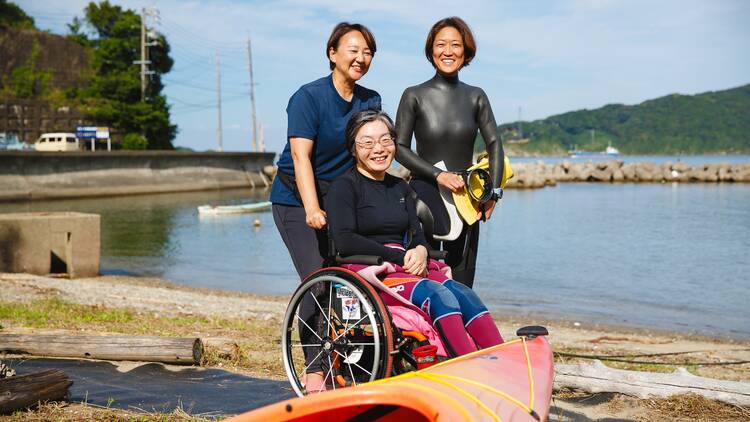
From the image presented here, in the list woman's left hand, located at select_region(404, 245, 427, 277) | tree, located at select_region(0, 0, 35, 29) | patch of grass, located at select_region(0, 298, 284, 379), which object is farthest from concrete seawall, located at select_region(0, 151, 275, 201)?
woman's left hand, located at select_region(404, 245, 427, 277)

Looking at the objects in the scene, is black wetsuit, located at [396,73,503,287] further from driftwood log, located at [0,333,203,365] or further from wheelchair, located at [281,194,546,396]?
driftwood log, located at [0,333,203,365]

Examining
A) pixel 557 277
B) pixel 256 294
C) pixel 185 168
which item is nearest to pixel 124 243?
pixel 256 294

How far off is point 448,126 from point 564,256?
17365 mm

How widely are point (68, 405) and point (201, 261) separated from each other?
16.9 meters

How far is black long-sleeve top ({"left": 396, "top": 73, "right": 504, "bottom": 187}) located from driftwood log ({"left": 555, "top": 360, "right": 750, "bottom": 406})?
137 cm

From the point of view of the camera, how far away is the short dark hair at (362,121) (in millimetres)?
4027

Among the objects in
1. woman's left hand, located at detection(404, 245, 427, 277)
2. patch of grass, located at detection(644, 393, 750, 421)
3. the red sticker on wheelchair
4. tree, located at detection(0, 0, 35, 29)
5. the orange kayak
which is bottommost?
patch of grass, located at detection(644, 393, 750, 421)

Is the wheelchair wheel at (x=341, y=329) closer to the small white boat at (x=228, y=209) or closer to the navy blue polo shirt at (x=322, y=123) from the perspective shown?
the navy blue polo shirt at (x=322, y=123)

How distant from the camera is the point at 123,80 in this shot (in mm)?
53594

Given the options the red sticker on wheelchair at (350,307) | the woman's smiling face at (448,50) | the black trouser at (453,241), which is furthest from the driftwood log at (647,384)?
the woman's smiling face at (448,50)

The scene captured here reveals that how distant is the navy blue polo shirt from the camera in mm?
4176

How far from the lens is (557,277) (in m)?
17.4

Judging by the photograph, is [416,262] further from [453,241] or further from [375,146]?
[453,241]

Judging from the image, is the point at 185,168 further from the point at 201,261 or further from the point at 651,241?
the point at 651,241
